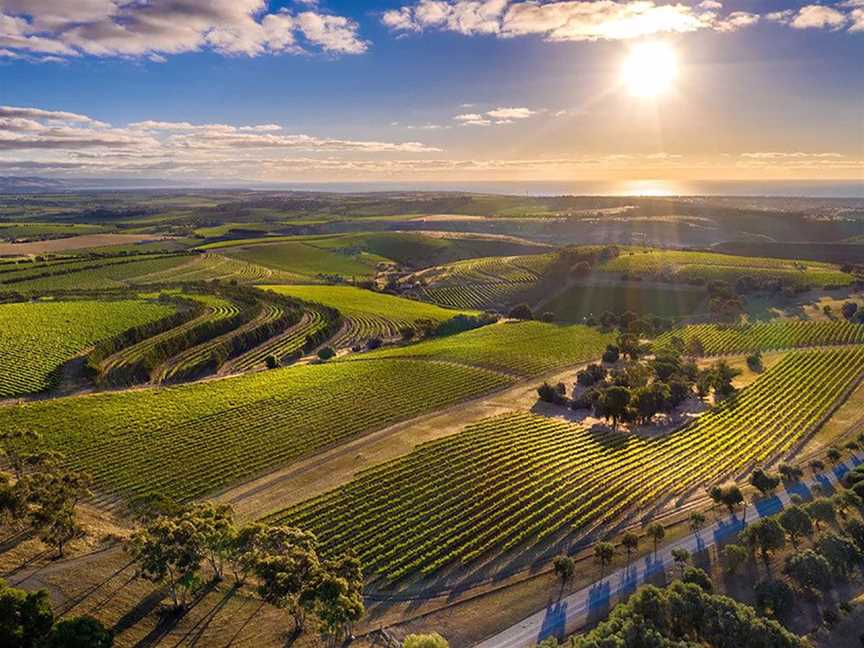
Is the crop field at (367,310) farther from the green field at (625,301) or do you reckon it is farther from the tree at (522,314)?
the green field at (625,301)

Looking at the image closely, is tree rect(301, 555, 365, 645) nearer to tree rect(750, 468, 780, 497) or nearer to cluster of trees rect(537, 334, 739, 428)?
tree rect(750, 468, 780, 497)

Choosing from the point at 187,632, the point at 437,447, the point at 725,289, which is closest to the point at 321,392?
the point at 437,447

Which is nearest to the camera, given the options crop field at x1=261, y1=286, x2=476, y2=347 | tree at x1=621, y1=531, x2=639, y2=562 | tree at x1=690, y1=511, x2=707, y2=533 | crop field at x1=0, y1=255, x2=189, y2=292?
tree at x1=621, y1=531, x2=639, y2=562

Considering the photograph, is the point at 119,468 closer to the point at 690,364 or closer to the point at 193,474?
the point at 193,474

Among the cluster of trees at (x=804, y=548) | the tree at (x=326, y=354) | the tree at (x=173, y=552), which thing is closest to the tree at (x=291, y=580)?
the tree at (x=173, y=552)

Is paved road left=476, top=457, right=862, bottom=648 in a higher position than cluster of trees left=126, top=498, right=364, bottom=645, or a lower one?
lower

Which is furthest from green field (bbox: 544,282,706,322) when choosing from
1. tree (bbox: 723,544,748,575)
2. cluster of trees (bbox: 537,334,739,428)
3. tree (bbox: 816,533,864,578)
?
tree (bbox: 816,533,864,578)

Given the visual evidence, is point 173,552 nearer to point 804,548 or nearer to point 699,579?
point 699,579

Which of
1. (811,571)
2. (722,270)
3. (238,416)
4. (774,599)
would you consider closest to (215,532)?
(238,416)
